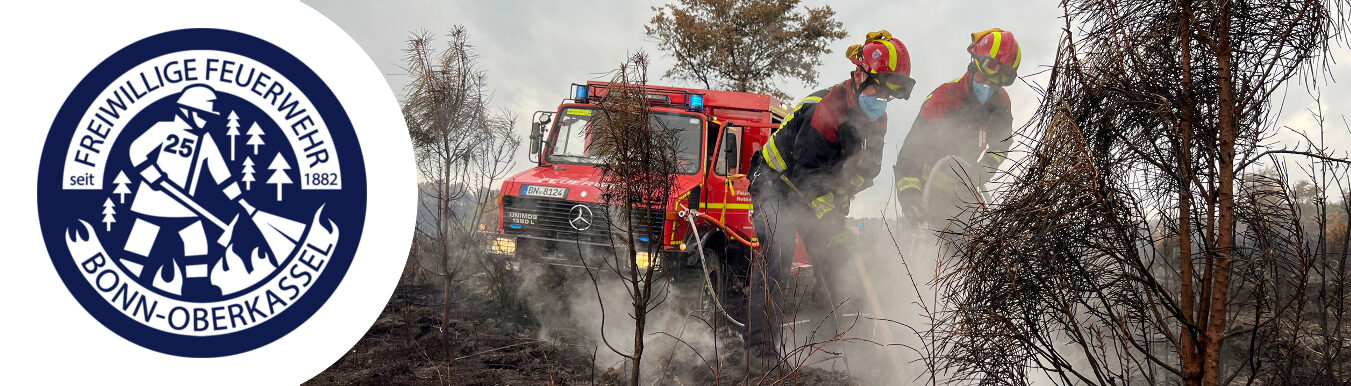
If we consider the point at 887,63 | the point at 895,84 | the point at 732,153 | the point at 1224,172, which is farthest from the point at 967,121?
the point at 1224,172

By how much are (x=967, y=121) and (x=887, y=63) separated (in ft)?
2.59

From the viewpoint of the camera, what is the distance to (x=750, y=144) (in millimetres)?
9578

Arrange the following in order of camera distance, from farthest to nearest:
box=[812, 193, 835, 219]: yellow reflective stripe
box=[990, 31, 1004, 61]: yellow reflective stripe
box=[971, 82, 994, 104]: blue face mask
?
box=[812, 193, 835, 219]: yellow reflective stripe → box=[971, 82, 994, 104]: blue face mask → box=[990, 31, 1004, 61]: yellow reflective stripe

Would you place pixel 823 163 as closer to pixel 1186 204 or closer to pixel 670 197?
pixel 670 197

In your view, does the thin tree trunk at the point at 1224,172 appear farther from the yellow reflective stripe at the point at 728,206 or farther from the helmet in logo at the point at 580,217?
the helmet in logo at the point at 580,217

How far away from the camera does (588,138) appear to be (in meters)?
9.39

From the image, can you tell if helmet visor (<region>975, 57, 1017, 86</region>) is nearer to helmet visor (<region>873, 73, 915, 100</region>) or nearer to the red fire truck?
helmet visor (<region>873, 73, 915, 100</region>)

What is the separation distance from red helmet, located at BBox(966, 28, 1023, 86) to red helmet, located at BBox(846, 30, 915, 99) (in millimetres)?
555

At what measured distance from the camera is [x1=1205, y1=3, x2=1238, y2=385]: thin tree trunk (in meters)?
3.26

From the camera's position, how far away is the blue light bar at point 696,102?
9180mm

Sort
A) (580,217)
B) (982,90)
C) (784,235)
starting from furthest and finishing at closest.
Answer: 1. (580,217)
2. (784,235)
3. (982,90)

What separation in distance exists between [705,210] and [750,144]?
1.27 meters

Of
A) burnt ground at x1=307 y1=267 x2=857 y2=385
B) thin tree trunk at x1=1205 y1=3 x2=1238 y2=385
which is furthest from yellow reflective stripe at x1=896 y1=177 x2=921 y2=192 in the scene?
thin tree trunk at x1=1205 y1=3 x2=1238 y2=385

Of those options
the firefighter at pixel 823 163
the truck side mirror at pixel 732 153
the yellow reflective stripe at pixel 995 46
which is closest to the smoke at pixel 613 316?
the firefighter at pixel 823 163
